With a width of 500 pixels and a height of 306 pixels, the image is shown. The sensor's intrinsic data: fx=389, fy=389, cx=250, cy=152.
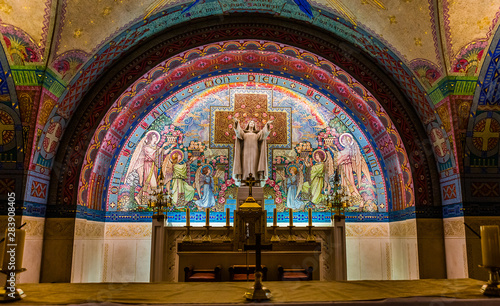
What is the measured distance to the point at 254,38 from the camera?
10.6 metres

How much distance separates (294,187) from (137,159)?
205 inches

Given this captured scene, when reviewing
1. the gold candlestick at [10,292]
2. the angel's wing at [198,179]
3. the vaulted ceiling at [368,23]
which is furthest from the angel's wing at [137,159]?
the gold candlestick at [10,292]

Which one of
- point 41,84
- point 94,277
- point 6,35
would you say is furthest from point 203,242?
point 6,35

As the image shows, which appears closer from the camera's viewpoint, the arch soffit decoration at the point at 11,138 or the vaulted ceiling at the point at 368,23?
the vaulted ceiling at the point at 368,23

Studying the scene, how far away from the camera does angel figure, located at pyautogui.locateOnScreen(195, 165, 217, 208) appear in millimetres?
12516

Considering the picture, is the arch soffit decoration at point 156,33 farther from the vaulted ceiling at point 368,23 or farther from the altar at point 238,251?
the altar at point 238,251

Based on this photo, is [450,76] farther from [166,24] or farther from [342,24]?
[166,24]

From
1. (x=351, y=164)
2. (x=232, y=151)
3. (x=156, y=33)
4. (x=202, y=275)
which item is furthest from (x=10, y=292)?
(x=351, y=164)

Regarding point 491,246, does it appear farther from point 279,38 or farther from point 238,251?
point 279,38

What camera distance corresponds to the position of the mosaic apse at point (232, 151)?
41.2ft

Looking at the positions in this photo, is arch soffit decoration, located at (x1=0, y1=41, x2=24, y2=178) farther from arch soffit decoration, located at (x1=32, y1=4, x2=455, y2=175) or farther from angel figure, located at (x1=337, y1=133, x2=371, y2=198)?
angel figure, located at (x1=337, y1=133, x2=371, y2=198)

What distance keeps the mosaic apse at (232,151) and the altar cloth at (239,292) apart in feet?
27.4

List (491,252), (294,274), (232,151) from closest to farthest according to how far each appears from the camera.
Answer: (491,252) < (294,274) < (232,151)

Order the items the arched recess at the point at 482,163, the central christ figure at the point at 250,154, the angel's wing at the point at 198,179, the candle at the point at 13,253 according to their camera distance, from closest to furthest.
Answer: the candle at the point at 13,253 < the arched recess at the point at 482,163 < the central christ figure at the point at 250,154 < the angel's wing at the point at 198,179
